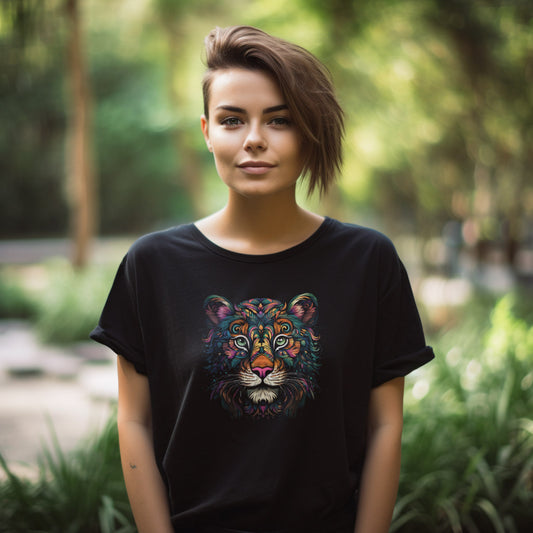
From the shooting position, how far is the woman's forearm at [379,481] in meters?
1.46

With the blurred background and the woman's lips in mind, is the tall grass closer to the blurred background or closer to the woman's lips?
the blurred background

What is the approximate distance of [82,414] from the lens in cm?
582

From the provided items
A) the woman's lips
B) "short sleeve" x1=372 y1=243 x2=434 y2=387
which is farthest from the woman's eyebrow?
"short sleeve" x1=372 y1=243 x2=434 y2=387

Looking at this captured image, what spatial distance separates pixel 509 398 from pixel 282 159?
2.67 meters

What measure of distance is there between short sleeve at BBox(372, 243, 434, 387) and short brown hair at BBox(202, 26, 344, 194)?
0.28 m

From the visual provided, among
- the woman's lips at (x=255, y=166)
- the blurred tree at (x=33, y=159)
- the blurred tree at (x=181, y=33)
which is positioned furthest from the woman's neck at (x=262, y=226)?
the blurred tree at (x=33, y=159)

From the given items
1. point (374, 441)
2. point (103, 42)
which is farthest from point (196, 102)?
point (103, 42)

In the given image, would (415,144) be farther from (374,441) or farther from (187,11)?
(374,441)

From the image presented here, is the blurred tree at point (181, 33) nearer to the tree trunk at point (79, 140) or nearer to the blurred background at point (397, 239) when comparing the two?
the blurred background at point (397, 239)

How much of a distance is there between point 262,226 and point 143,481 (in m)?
0.67

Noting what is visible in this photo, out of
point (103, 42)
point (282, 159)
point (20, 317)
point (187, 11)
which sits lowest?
point (20, 317)

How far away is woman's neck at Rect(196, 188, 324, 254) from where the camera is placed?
4.98 feet

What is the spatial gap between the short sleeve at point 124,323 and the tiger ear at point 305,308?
38cm

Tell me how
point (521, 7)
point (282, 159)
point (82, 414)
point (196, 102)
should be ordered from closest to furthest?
point (282, 159)
point (521, 7)
point (82, 414)
point (196, 102)
